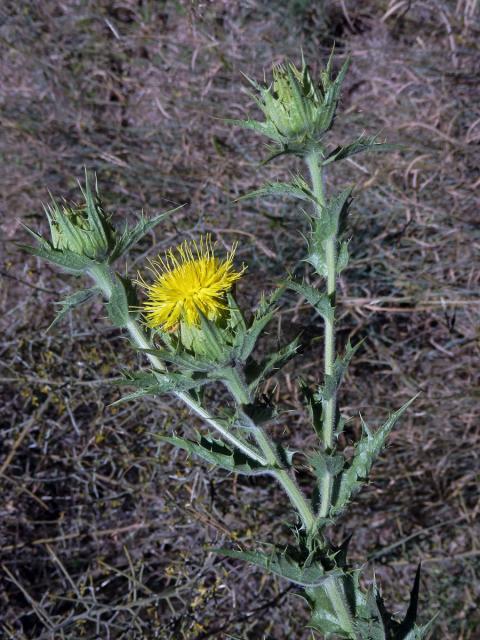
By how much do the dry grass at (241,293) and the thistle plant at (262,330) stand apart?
107 cm

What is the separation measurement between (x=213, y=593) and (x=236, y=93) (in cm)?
295

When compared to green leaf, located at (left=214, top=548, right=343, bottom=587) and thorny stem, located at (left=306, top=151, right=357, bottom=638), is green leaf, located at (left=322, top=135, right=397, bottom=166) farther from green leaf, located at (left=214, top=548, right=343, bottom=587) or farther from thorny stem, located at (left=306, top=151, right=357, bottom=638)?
green leaf, located at (left=214, top=548, right=343, bottom=587)

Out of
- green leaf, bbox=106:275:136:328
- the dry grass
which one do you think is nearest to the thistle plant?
green leaf, bbox=106:275:136:328

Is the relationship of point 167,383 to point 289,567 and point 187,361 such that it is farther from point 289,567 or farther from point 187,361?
point 289,567

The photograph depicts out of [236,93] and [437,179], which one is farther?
[236,93]

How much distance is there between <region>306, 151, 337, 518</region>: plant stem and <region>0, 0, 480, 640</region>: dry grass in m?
1.11

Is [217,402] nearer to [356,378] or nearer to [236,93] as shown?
[356,378]

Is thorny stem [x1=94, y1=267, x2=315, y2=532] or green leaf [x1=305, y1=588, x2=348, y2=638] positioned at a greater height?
thorny stem [x1=94, y1=267, x2=315, y2=532]

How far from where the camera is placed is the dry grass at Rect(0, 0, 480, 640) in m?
3.18

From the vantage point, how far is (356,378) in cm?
361

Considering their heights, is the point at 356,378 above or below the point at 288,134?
below

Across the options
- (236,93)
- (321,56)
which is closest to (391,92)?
(321,56)

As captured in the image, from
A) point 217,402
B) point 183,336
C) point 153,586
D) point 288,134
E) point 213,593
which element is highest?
point 288,134

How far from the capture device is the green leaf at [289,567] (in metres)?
1.62
